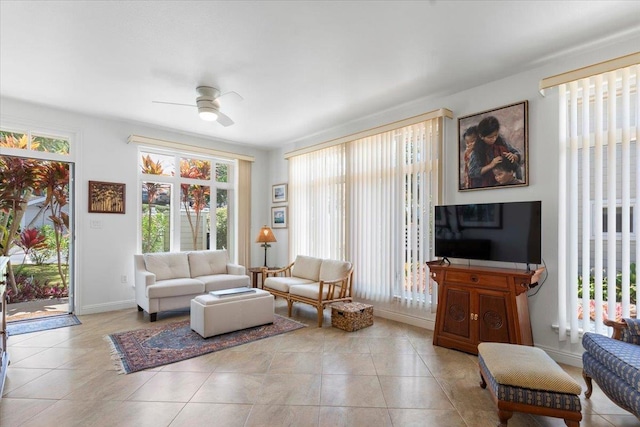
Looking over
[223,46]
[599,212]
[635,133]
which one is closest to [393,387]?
[599,212]

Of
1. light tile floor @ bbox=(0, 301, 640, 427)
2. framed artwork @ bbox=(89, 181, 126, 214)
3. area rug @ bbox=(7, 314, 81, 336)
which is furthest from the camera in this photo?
framed artwork @ bbox=(89, 181, 126, 214)

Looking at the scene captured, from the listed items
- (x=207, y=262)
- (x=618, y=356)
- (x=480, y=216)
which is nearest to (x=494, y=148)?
(x=480, y=216)

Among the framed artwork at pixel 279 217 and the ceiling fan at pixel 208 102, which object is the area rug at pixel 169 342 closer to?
the framed artwork at pixel 279 217

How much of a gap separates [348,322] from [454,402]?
1649 millimetres

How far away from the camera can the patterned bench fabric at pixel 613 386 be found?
5.82 ft

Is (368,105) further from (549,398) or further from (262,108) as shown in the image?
(549,398)

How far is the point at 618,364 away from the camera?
1.92 m

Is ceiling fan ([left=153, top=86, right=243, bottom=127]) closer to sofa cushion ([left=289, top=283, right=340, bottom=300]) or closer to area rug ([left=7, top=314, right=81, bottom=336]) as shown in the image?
sofa cushion ([left=289, top=283, right=340, bottom=300])

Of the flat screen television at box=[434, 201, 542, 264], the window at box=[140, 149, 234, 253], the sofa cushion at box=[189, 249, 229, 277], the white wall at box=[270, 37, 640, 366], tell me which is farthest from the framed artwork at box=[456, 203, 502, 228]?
the window at box=[140, 149, 234, 253]

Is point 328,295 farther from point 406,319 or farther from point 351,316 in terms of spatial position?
point 406,319

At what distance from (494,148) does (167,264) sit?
15.3 ft

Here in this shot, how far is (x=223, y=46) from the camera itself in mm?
2771

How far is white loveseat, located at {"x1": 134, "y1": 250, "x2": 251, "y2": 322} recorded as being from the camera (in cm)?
422

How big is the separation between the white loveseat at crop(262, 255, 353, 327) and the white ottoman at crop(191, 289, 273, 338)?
1.71 feet
